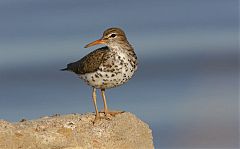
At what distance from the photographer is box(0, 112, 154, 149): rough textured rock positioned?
33.5ft

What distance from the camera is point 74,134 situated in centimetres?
1059

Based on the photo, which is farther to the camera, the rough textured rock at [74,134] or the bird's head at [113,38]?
the bird's head at [113,38]

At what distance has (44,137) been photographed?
33.9 feet

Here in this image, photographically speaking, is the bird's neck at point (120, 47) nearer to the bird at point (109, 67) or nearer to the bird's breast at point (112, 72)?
the bird at point (109, 67)

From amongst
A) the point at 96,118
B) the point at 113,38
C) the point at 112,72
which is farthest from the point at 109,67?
the point at 96,118

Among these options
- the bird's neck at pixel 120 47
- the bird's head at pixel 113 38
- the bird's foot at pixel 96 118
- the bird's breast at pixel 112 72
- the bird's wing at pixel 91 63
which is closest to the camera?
the bird's foot at pixel 96 118

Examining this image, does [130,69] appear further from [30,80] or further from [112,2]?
[112,2]

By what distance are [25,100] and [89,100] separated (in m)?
1.40

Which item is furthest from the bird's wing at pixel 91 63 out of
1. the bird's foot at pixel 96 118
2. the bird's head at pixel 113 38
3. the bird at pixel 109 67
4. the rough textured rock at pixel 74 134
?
the rough textured rock at pixel 74 134

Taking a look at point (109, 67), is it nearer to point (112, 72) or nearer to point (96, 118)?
point (112, 72)

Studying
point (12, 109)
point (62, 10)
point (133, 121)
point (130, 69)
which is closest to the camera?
point (133, 121)

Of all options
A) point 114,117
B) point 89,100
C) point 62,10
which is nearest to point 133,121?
point 114,117

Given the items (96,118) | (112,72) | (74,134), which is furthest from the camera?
(112,72)

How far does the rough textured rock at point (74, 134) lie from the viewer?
10.2 metres
